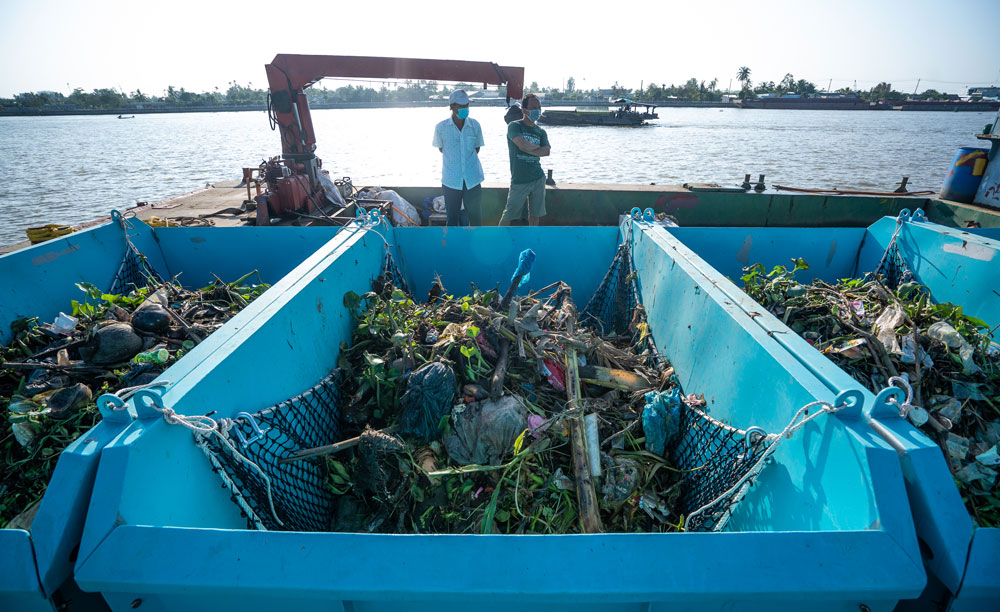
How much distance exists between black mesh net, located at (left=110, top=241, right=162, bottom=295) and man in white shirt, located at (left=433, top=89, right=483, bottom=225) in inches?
121

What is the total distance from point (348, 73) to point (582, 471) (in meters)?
5.81

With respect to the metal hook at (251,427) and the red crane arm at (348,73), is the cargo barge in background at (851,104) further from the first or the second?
the metal hook at (251,427)

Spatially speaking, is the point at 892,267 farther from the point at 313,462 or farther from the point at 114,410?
the point at 114,410

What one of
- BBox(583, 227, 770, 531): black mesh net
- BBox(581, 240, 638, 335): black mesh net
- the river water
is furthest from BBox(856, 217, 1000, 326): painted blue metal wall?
the river water

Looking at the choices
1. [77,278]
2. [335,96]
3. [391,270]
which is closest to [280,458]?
[391,270]

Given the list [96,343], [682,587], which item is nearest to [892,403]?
[682,587]

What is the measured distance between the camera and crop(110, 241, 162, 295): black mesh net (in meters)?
3.53

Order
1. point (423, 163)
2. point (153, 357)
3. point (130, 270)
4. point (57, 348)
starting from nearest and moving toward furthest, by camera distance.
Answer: point (153, 357) → point (57, 348) → point (130, 270) → point (423, 163)

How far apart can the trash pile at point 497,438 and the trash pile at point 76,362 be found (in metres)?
0.97

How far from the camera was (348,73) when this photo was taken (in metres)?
5.73

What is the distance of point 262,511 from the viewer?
1784mm

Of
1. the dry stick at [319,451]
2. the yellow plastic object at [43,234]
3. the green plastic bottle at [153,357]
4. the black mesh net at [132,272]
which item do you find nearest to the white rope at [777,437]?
the dry stick at [319,451]

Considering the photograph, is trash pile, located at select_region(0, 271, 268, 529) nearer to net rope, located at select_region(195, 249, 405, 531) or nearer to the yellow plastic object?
net rope, located at select_region(195, 249, 405, 531)

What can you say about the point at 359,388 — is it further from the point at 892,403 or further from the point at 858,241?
the point at 858,241
